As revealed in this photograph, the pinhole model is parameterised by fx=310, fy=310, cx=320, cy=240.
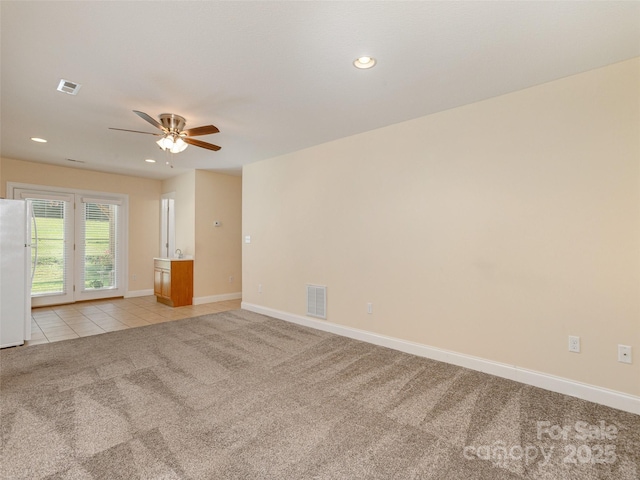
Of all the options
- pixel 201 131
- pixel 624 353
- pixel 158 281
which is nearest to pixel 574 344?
pixel 624 353

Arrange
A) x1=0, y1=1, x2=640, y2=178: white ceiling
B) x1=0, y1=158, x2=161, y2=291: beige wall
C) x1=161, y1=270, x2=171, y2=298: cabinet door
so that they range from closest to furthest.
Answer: x1=0, y1=1, x2=640, y2=178: white ceiling
x1=161, y1=270, x2=171, y2=298: cabinet door
x1=0, y1=158, x2=161, y2=291: beige wall

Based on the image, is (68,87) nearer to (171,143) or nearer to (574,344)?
(171,143)

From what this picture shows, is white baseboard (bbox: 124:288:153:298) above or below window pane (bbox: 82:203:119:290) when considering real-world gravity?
below

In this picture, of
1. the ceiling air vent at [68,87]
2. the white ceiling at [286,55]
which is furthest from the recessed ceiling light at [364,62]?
the ceiling air vent at [68,87]

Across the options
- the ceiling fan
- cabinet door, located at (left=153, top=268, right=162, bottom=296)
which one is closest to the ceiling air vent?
the ceiling fan

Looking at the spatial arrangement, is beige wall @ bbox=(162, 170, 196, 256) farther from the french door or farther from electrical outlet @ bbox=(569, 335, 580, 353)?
electrical outlet @ bbox=(569, 335, 580, 353)

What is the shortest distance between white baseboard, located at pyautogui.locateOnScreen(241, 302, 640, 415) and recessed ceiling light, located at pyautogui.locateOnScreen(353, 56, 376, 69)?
2815 millimetres

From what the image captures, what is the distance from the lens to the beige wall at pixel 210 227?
20.2 ft

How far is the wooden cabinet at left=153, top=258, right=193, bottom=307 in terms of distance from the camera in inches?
229

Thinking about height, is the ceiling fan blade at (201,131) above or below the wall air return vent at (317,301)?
above

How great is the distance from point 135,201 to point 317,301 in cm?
510

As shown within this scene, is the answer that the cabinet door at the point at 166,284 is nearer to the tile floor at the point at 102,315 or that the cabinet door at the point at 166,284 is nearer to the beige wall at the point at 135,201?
the tile floor at the point at 102,315

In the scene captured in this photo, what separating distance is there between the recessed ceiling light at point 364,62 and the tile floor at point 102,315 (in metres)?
4.50

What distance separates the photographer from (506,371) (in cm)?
285
